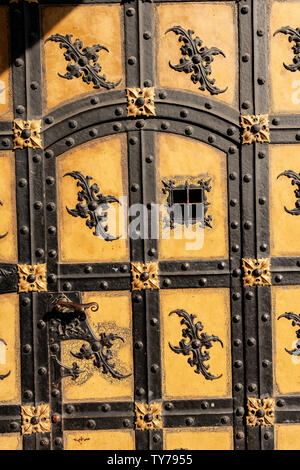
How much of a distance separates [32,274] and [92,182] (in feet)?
2.13

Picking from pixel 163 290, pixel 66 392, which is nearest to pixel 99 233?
pixel 163 290

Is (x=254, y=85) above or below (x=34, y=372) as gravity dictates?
above

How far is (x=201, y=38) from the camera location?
114 inches

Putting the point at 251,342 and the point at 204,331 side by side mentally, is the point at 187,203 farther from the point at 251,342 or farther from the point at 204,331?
the point at 251,342

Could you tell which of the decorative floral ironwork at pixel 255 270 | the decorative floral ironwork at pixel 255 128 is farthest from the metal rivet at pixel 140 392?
the decorative floral ironwork at pixel 255 128

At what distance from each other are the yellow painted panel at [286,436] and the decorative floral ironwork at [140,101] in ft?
6.71

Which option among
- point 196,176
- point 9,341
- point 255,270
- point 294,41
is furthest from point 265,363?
point 294,41

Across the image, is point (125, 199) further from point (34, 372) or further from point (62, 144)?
point (34, 372)

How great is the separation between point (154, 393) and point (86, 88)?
1862 mm

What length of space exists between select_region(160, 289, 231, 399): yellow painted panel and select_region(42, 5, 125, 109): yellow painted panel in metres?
1.32

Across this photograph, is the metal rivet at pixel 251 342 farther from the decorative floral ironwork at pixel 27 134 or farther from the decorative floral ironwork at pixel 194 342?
the decorative floral ironwork at pixel 27 134

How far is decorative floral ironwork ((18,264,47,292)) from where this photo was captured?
2.91 meters

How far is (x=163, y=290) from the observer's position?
296 cm

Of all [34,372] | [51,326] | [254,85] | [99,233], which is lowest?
[34,372]
